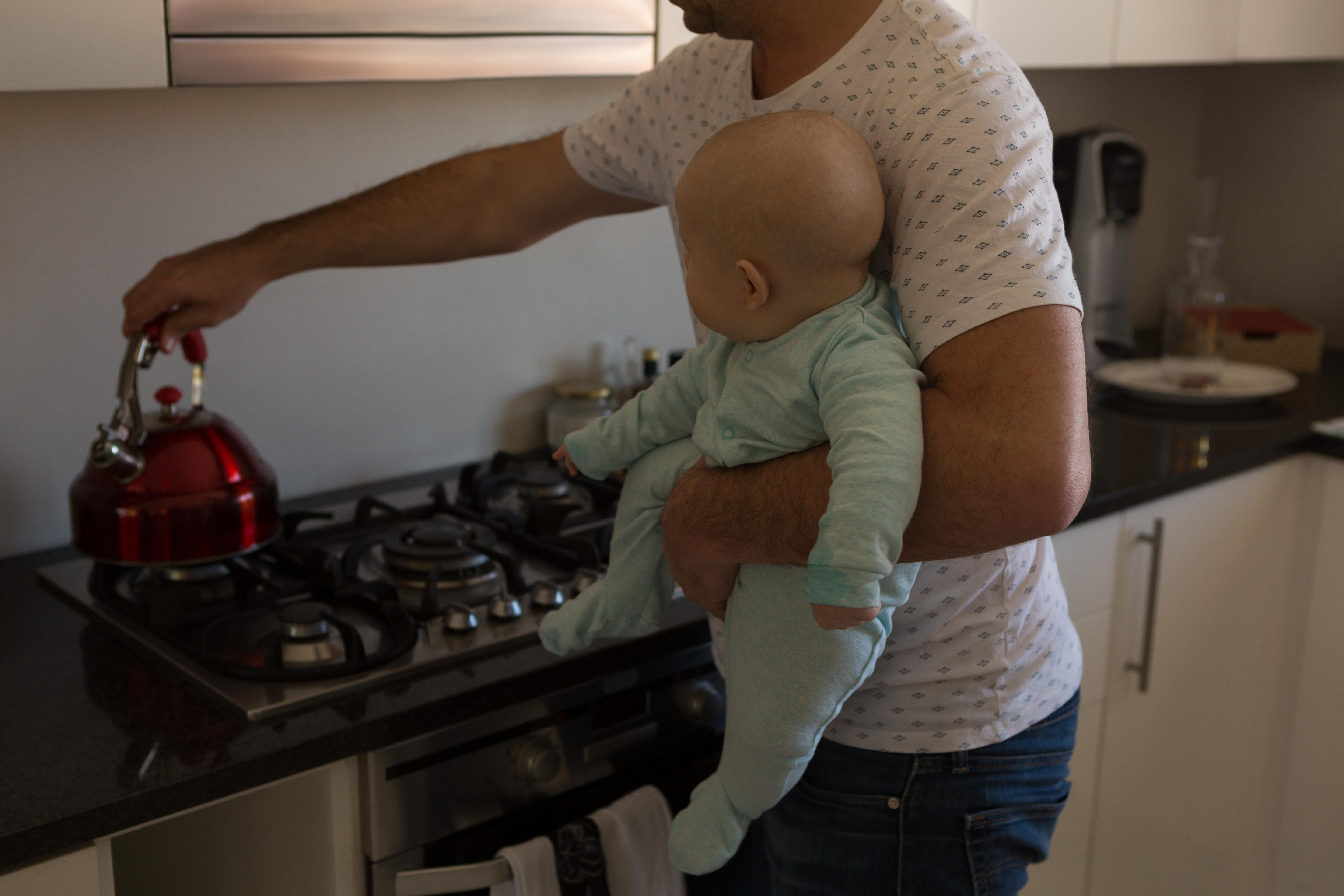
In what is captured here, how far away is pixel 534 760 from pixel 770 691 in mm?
358

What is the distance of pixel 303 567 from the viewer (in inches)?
57.8

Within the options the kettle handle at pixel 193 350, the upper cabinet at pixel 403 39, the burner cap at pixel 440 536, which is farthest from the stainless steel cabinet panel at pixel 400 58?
the burner cap at pixel 440 536

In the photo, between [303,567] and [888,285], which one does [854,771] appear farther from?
[303,567]

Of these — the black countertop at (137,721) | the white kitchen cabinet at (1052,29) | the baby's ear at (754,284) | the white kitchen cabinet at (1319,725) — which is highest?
the white kitchen cabinet at (1052,29)

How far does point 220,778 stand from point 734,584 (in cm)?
47

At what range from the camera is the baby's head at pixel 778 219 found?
87 cm

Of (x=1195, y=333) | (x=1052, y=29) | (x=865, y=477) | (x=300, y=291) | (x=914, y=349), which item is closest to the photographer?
(x=865, y=477)

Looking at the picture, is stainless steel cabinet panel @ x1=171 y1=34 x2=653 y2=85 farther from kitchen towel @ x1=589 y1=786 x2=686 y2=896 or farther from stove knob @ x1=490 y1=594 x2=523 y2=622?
kitchen towel @ x1=589 y1=786 x2=686 y2=896

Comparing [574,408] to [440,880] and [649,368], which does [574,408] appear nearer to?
[649,368]

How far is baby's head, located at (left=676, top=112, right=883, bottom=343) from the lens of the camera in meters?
0.87

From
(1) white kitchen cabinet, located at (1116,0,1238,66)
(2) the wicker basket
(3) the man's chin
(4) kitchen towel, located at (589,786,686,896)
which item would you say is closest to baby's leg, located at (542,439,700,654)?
(4) kitchen towel, located at (589,786,686,896)

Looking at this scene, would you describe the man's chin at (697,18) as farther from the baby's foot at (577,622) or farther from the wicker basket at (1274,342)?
the wicker basket at (1274,342)

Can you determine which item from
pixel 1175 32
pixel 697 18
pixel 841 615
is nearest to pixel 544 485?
pixel 697 18

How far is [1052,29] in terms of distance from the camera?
75.0 inches
